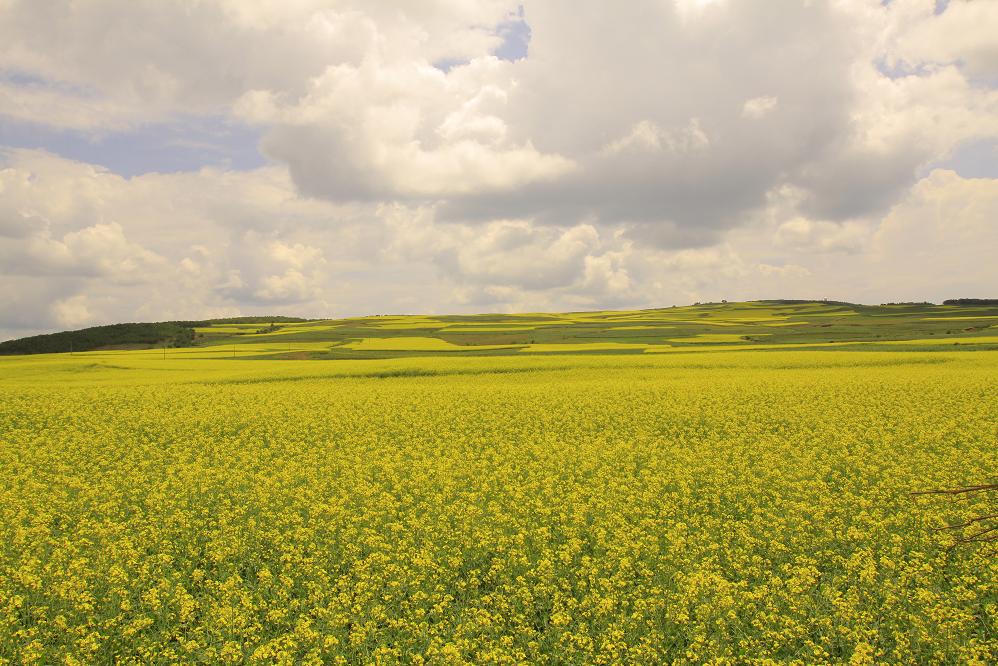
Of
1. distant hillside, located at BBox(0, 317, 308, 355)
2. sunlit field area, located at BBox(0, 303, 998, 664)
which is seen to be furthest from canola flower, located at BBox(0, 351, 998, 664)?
distant hillside, located at BBox(0, 317, 308, 355)

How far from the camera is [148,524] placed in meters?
12.8

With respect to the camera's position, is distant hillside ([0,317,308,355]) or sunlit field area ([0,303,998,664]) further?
distant hillside ([0,317,308,355])

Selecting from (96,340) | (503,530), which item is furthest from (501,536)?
(96,340)

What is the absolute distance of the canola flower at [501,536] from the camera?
8.57m

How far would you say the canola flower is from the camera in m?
8.57

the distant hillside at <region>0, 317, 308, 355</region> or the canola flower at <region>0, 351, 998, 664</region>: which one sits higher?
the distant hillside at <region>0, 317, 308, 355</region>

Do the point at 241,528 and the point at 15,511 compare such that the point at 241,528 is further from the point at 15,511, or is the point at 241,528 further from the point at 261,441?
the point at 261,441

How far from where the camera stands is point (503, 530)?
12.0m

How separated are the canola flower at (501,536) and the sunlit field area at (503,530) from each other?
0.06 metres

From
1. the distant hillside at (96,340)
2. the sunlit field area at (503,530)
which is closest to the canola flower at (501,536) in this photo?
the sunlit field area at (503,530)

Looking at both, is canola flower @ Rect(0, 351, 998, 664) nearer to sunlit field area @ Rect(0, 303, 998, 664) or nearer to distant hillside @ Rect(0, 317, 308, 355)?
sunlit field area @ Rect(0, 303, 998, 664)

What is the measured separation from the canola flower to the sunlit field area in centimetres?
6

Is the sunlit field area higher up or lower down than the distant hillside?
lower down

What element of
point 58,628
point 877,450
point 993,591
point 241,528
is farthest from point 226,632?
point 877,450
